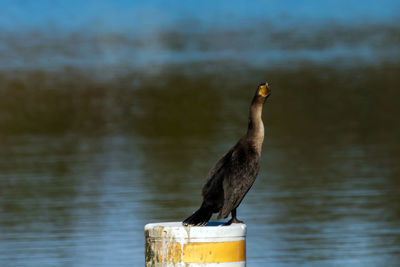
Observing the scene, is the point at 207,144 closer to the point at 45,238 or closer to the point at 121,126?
the point at 121,126

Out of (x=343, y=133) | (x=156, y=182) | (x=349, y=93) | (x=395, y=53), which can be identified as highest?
(x=395, y=53)

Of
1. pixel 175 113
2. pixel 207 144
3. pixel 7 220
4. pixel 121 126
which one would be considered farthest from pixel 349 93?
pixel 7 220

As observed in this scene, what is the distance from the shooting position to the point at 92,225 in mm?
11219

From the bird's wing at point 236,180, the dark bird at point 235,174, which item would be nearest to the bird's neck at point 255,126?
the dark bird at point 235,174

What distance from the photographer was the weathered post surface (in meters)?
7.30

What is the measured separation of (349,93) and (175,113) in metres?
3.41

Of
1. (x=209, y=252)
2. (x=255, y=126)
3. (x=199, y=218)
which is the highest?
(x=255, y=126)

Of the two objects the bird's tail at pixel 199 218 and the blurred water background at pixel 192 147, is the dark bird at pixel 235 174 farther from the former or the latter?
the blurred water background at pixel 192 147

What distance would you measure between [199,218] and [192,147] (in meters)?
8.86


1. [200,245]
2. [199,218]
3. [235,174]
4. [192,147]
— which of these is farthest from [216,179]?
[192,147]

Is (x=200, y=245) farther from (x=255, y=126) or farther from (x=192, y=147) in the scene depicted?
(x=192, y=147)

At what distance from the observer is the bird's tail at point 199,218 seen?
752 centimetres

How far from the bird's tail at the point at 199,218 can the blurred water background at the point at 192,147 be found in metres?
1.87

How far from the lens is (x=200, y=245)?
7.32 meters
